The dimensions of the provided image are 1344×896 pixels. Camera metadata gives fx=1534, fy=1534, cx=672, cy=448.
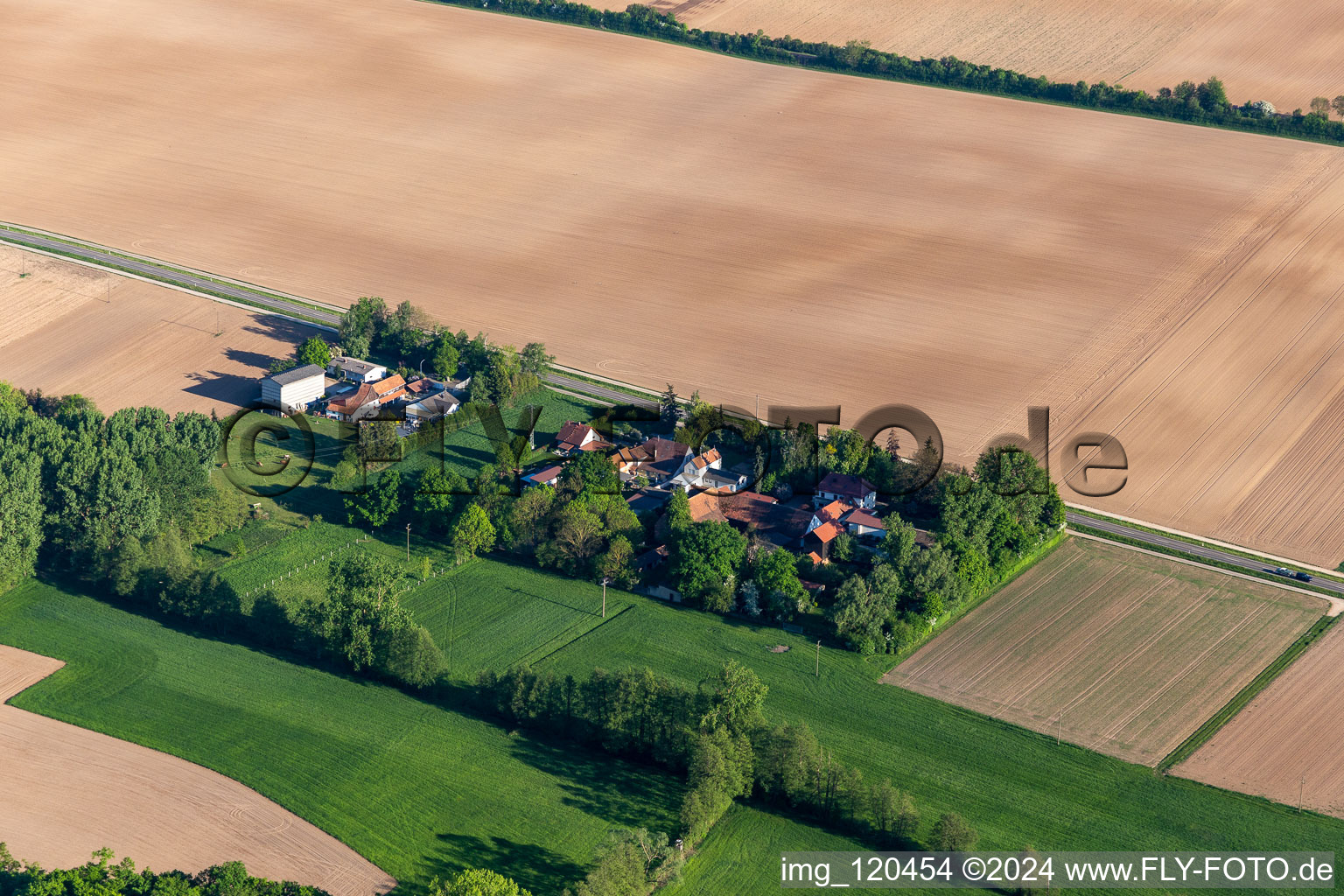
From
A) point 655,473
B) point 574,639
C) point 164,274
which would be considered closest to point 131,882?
point 574,639

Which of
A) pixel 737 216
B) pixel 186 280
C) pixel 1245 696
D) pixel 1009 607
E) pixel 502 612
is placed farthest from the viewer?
pixel 737 216

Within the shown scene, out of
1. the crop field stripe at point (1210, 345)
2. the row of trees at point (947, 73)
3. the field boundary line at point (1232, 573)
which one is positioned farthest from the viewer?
the row of trees at point (947, 73)

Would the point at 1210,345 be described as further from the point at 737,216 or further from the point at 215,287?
the point at 215,287

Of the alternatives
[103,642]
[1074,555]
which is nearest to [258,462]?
[103,642]

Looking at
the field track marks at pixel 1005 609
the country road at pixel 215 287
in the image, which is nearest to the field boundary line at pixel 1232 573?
the country road at pixel 215 287

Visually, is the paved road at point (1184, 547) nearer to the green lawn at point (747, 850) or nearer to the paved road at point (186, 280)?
the paved road at point (186, 280)
